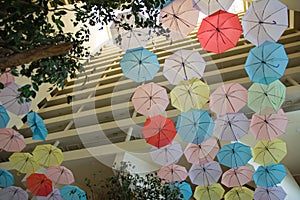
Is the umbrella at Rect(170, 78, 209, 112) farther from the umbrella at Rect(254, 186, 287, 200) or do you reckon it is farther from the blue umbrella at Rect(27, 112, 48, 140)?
the blue umbrella at Rect(27, 112, 48, 140)

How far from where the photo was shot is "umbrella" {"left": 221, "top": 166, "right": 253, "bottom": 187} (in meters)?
3.87

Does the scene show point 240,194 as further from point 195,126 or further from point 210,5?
point 210,5

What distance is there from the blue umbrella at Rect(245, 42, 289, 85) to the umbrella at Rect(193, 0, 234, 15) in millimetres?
557

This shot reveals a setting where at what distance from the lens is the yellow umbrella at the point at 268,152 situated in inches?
145

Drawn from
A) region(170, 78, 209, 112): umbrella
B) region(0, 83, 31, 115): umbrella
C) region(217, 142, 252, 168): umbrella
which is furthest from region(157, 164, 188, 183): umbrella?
region(0, 83, 31, 115): umbrella

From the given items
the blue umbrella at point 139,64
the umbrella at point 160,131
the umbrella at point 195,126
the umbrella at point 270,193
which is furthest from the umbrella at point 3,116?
the umbrella at point 270,193

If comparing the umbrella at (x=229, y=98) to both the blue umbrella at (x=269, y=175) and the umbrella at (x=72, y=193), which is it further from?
the umbrella at (x=72, y=193)

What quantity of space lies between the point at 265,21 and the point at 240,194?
2325 millimetres

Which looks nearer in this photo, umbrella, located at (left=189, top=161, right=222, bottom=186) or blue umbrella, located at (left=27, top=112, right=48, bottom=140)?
blue umbrella, located at (left=27, top=112, right=48, bottom=140)

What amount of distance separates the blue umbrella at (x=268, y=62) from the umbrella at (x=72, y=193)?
7.76 ft

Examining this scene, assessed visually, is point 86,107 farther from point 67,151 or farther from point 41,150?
point 41,150

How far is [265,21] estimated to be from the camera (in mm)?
2914

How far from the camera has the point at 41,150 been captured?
149 inches

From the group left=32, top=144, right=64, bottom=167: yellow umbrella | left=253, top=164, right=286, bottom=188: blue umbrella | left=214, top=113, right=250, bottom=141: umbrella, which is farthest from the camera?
left=32, top=144, right=64, bottom=167: yellow umbrella
